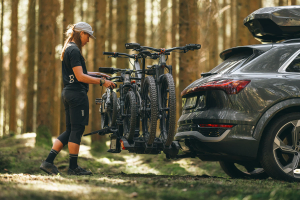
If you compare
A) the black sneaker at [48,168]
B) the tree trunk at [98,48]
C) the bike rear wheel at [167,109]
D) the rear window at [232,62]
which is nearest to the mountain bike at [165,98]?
the bike rear wheel at [167,109]

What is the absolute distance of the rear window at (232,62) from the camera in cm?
537

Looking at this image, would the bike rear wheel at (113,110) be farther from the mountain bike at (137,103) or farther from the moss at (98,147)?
the moss at (98,147)

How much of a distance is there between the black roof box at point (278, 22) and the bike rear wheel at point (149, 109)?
7.05ft

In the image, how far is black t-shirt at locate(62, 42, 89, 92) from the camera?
224 inches

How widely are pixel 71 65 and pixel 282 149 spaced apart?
3293mm

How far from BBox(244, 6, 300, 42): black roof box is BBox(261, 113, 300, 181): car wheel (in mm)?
1717

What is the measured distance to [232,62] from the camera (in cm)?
555

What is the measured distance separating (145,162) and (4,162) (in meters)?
3.42

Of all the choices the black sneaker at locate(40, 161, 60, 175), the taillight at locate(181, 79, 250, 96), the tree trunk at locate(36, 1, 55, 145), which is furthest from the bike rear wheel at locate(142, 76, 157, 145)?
the tree trunk at locate(36, 1, 55, 145)

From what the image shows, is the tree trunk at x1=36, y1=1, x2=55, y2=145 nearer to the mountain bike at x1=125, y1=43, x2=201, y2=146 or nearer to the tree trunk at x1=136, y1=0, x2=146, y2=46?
the tree trunk at x1=136, y1=0, x2=146, y2=46

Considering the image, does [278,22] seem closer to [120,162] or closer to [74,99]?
[74,99]

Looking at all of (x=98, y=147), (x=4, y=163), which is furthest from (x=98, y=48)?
(x=4, y=163)

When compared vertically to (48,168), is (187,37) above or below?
above

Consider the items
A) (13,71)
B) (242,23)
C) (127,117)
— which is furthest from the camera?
(13,71)
